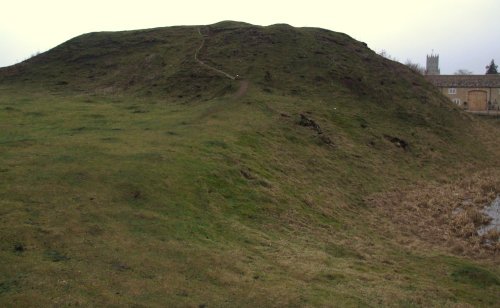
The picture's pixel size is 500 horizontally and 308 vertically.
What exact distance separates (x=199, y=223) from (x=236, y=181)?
507cm

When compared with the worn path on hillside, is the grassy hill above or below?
below

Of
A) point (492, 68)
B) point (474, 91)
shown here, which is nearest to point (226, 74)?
point (474, 91)

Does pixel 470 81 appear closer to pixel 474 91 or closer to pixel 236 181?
pixel 474 91

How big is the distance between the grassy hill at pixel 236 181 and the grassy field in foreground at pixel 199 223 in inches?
3.1

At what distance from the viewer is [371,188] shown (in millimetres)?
29000

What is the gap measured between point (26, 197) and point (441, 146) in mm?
30582

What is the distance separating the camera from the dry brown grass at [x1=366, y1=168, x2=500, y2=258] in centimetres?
2109

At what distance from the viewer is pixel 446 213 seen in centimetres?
2544

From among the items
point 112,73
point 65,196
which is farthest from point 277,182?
point 112,73

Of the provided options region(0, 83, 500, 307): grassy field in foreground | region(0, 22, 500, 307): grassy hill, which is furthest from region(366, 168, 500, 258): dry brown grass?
region(0, 83, 500, 307): grassy field in foreground

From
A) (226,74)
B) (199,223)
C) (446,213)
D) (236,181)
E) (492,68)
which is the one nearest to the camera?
(199,223)

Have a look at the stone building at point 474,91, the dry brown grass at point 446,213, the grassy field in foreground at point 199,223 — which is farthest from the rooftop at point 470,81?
the grassy field in foreground at point 199,223

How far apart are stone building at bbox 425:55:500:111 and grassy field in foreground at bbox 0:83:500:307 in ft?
145

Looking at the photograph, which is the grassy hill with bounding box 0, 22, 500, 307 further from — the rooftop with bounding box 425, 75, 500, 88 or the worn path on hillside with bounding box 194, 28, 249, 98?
the rooftop with bounding box 425, 75, 500, 88
